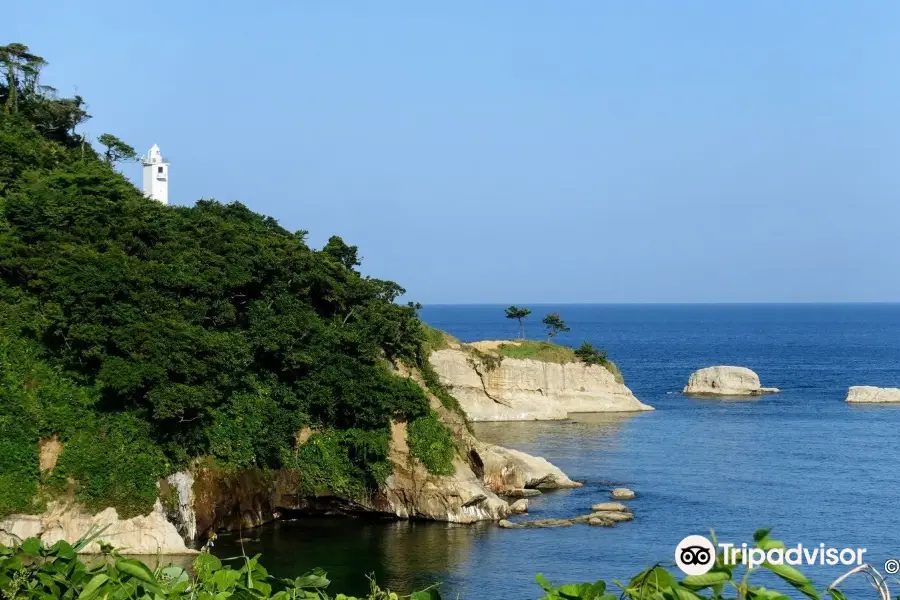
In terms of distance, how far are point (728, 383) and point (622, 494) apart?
51653 mm

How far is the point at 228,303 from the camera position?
41.8 metres

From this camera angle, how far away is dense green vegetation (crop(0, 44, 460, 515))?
121ft

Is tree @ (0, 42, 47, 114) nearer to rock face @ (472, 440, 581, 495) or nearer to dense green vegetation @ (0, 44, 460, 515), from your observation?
dense green vegetation @ (0, 44, 460, 515)

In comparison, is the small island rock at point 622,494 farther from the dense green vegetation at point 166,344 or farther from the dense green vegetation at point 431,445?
the dense green vegetation at point 166,344

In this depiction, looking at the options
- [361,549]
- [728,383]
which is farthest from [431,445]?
[728,383]

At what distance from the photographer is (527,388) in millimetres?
81125

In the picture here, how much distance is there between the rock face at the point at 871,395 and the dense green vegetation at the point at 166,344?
51.8 metres

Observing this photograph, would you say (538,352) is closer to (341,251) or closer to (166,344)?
(341,251)

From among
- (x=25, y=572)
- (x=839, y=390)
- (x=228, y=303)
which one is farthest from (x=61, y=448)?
(x=839, y=390)

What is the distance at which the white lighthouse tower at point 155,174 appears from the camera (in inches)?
2228

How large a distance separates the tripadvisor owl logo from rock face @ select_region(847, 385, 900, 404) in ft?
294

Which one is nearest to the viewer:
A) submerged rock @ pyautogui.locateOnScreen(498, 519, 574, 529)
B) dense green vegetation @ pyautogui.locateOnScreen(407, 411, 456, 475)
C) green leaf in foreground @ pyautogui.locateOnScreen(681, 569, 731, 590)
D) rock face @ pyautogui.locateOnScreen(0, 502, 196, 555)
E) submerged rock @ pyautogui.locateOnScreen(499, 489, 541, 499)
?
green leaf in foreground @ pyautogui.locateOnScreen(681, 569, 731, 590)

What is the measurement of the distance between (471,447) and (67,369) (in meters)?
18.0

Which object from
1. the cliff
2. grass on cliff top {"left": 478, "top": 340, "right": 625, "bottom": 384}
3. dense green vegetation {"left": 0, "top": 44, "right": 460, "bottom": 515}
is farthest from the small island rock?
grass on cliff top {"left": 478, "top": 340, "right": 625, "bottom": 384}
